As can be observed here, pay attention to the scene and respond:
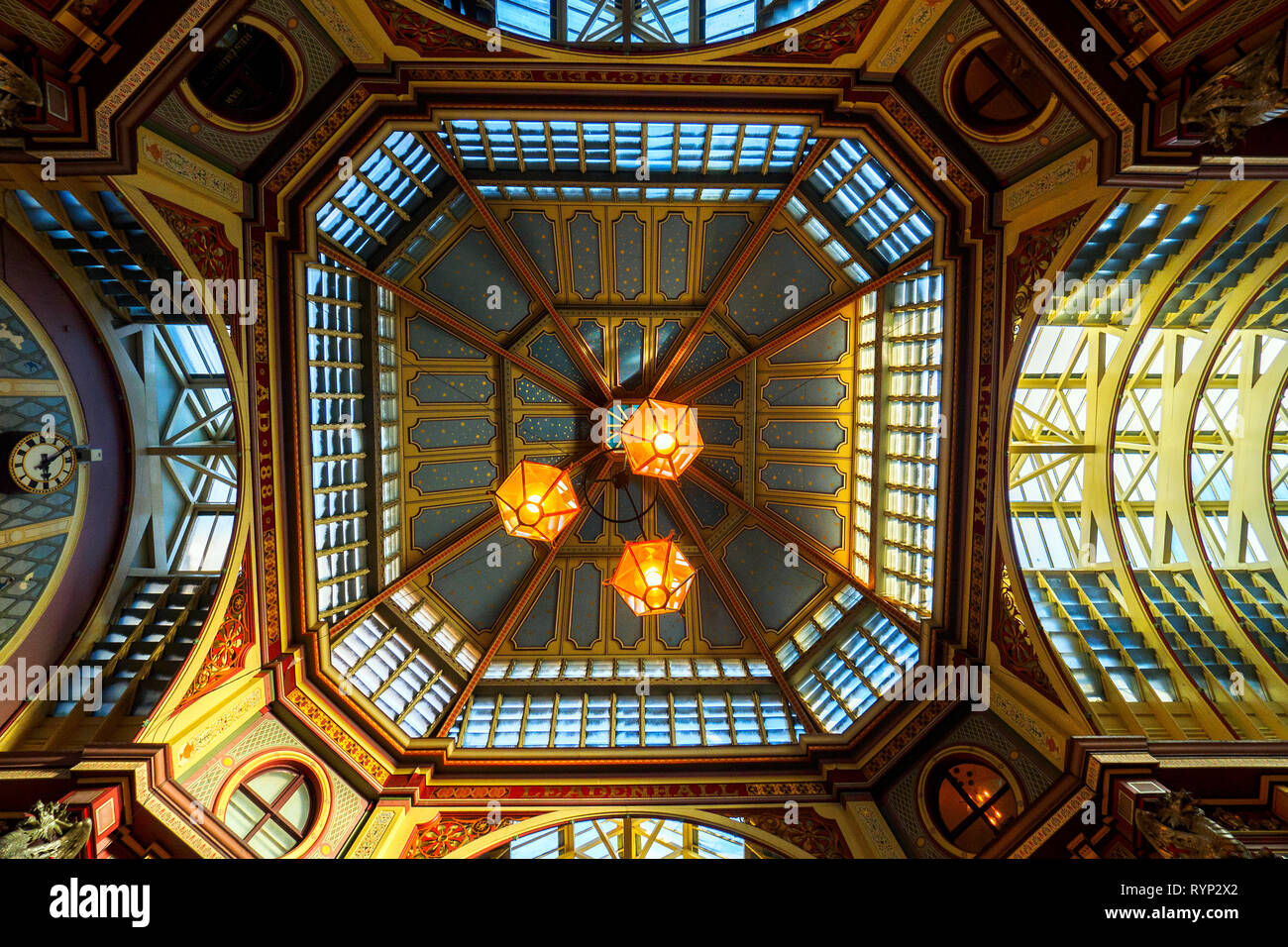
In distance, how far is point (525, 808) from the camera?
12961 mm

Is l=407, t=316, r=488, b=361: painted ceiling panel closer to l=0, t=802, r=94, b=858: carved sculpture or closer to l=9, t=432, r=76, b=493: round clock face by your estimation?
l=9, t=432, r=76, b=493: round clock face

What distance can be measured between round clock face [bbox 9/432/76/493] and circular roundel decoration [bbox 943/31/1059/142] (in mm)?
14483

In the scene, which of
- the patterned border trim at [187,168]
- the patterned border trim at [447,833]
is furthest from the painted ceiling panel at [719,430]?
the patterned border trim at [187,168]

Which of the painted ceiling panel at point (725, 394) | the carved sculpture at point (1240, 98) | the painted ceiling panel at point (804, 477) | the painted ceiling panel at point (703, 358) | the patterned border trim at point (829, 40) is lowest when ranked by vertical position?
the painted ceiling panel at point (804, 477)

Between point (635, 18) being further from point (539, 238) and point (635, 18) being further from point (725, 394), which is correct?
point (725, 394)

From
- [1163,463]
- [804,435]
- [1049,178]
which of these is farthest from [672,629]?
[1049,178]

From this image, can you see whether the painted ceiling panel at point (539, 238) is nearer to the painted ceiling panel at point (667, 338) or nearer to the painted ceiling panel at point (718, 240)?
the painted ceiling panel at point (667, 338)

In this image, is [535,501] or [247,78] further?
[535,501]

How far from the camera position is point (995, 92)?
9766 millimetres

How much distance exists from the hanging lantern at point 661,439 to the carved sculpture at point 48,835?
10052 millimetres

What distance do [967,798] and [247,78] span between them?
16.3m

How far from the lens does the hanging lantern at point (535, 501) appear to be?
492 inches

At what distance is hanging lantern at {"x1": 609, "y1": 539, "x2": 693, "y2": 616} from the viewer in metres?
13.1

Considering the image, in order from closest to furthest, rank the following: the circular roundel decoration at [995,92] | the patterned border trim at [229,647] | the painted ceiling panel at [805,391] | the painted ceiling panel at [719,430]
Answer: the circular roundel decoration at [995,92] < the patterned border trim at [229,647] < the painted ceiling panel at [805,391] < the painted ceiling panel at [719,430]
